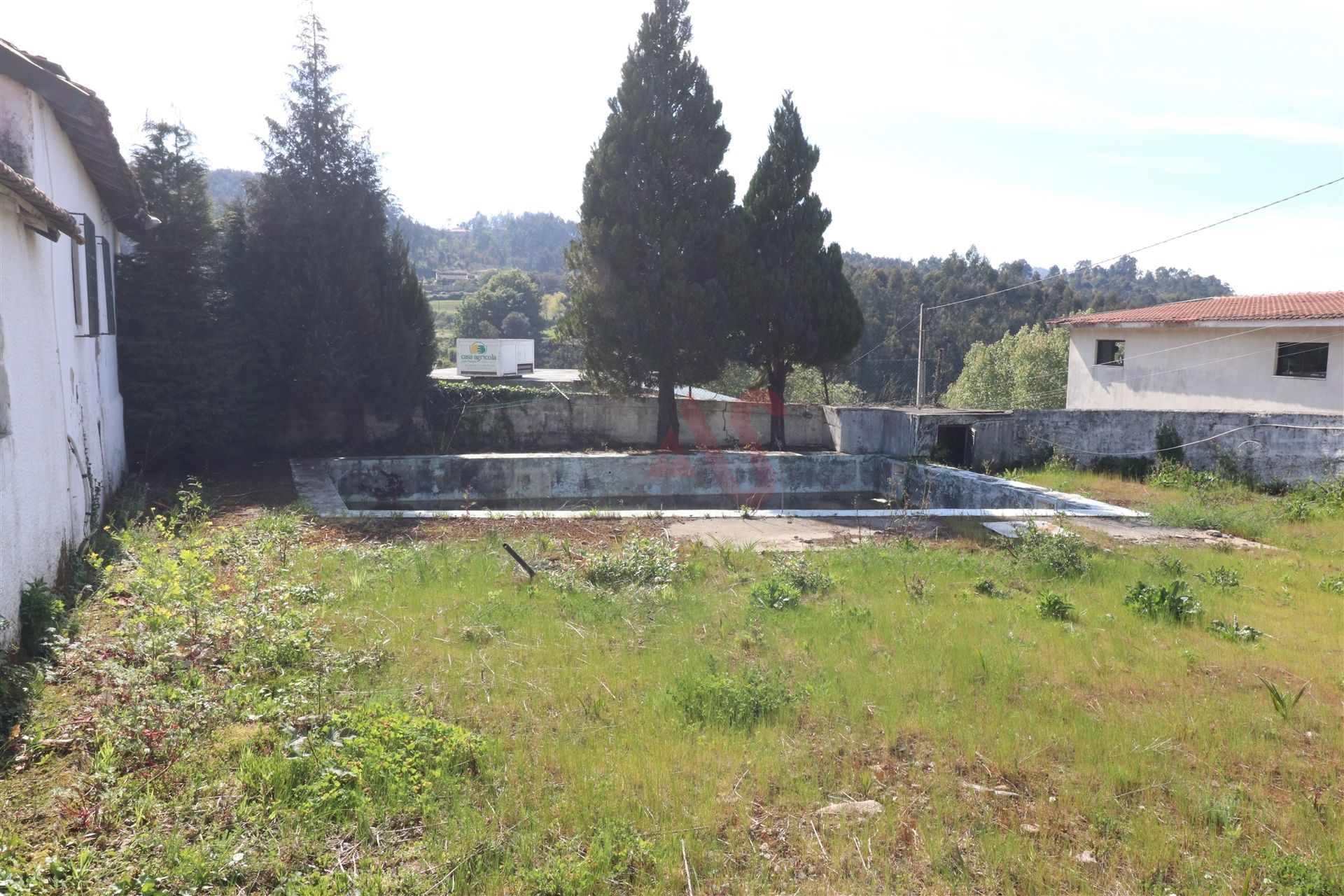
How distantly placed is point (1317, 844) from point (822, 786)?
2.16 meters

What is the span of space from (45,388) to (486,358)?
2032 cm

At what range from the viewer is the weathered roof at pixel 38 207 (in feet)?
16.3

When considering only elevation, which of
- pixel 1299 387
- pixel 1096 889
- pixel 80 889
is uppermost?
pixel 1299 387

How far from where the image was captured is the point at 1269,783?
4.34 meters

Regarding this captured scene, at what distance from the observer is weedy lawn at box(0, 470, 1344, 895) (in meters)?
3.52

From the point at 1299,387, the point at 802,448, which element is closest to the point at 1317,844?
the point at 802,448

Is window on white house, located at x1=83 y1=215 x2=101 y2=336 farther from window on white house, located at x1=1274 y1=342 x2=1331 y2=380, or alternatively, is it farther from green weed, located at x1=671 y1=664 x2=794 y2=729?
window on white house, located at x1=1274 y1=342 x2=1331 y2=380

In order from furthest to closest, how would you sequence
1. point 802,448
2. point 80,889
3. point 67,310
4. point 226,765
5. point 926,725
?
point 802,448, point 67,310, point 926,725, point 226,765, point 80,889

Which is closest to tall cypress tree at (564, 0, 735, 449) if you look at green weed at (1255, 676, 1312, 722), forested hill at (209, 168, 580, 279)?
green weed at (1255, 676, 1312, 722)

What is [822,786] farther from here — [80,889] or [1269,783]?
[80,889]

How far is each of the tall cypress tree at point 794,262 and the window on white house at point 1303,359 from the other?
9.85 meters

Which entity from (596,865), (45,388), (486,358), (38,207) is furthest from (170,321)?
(486,358)

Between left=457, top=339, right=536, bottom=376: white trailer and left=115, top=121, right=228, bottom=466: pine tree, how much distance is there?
41.3 feet

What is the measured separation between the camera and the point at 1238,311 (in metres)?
20.3
